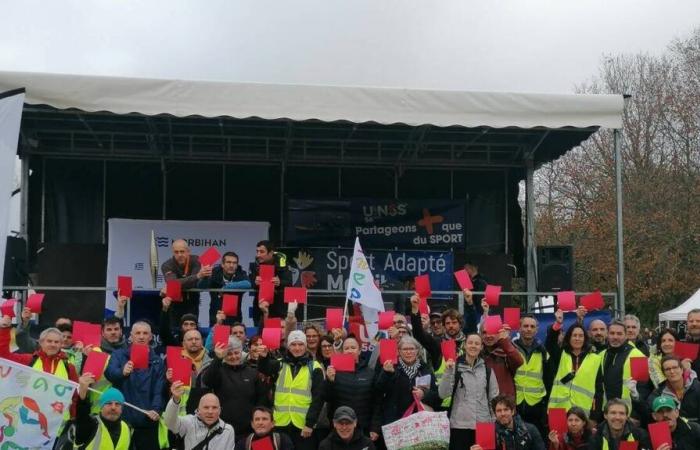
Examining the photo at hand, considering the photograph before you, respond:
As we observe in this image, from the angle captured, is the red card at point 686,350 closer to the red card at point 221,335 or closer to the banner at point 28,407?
the red card at point 221,335

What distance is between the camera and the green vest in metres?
8.27

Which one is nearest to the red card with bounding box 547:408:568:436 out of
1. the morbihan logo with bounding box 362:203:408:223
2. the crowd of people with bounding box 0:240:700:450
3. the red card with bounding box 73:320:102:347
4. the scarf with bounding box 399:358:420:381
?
the crowd of people with bounding box 0:240:700:450

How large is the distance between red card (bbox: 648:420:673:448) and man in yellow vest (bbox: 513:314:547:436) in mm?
1397

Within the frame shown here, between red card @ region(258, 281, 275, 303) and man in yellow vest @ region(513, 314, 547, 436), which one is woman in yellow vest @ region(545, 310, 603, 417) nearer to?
man in yellow vest @ region(513, 314, 547, 436)

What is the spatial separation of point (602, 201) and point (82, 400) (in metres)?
25.6

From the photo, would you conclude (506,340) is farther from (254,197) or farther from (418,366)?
(254,197)

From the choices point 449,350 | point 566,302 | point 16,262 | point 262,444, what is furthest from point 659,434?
point 16,262

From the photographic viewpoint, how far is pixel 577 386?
8312mm

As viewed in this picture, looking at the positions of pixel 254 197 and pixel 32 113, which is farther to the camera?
pixel 254 197

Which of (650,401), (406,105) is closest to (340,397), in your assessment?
(650,401)

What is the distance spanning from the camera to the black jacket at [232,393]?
25.7 feet

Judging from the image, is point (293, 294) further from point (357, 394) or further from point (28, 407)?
point (28, 407)

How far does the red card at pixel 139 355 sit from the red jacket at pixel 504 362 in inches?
117

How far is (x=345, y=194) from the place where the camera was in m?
13.7
